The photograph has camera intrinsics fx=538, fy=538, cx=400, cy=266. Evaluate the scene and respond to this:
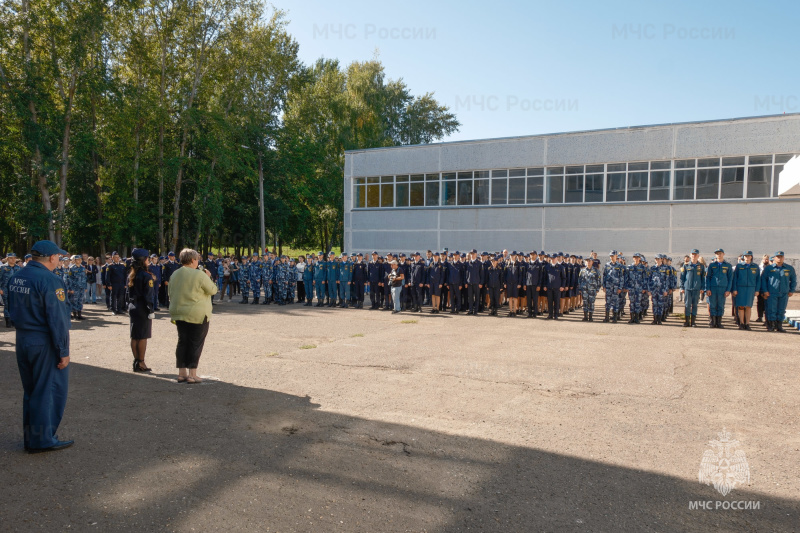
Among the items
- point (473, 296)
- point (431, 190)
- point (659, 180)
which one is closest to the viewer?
point (473, 296)

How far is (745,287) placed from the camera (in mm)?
13922

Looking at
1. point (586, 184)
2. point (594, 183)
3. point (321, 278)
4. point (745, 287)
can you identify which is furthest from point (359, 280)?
point (594, 183)

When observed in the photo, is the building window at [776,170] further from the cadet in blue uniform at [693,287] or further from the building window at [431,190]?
the building window at [431,190]

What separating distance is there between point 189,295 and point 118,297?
11.4 m

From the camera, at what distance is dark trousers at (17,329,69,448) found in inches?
194

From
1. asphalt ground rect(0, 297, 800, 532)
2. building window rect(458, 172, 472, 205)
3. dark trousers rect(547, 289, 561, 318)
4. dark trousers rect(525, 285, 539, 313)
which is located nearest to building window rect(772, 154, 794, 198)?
building window rect(458, 172, 472, 205)

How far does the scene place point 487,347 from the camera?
1066 cm

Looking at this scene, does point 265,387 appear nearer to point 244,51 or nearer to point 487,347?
point 487,347

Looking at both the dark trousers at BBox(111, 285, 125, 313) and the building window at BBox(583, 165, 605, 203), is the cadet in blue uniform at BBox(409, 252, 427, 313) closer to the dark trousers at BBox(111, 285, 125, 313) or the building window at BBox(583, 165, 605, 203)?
the dark trousers at BBox(111, 285, 125, 313)

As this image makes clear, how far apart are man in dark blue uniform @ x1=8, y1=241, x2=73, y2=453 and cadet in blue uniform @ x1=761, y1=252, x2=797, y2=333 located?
Result: 49.4 feet

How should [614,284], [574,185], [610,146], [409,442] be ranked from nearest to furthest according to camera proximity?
[409,442]
[614,284]
[610,146]
[574,185]

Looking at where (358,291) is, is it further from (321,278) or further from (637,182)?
(637,182)

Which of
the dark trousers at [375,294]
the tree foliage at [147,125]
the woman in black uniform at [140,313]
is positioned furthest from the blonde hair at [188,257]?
the tree foliage at [147,125]

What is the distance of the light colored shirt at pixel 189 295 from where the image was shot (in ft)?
24.1
